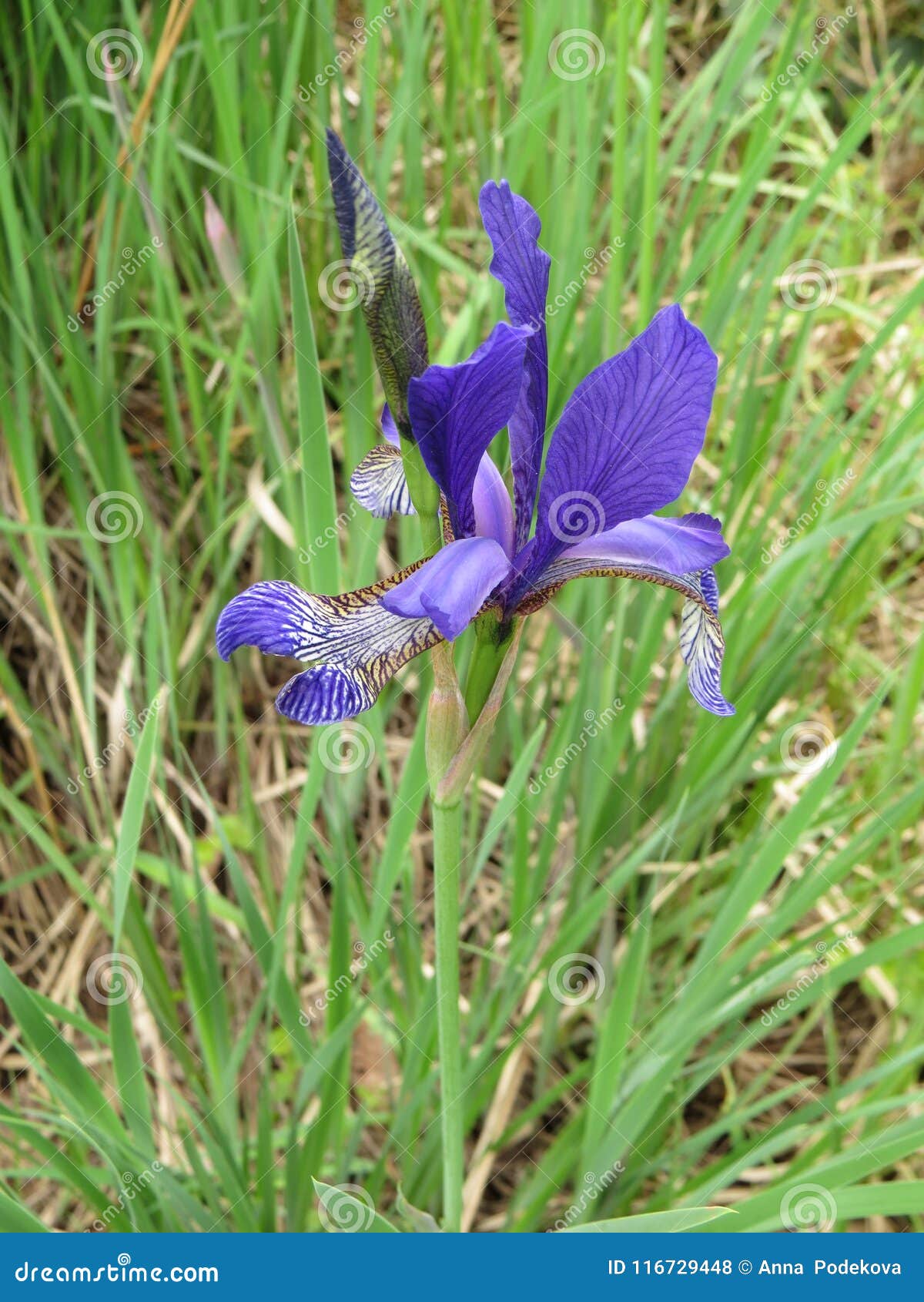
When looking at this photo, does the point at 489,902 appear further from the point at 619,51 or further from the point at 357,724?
the point at 619,51

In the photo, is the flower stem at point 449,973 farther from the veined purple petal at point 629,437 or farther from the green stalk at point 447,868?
the veined purple petal at point 629,437

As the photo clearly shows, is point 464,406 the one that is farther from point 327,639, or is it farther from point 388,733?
point 388,733

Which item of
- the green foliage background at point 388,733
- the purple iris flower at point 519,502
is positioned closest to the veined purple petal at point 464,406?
the purple iris flower at point 519,502

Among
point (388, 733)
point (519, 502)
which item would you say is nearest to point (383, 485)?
point (519, 502)

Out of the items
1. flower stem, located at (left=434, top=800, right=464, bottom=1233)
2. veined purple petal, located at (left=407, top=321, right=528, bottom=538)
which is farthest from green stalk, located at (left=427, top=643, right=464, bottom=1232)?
veined purple petal, located at (left=407, top=321, right=528, bottom=538)
